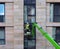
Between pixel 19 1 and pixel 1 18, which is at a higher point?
pixel 19 1

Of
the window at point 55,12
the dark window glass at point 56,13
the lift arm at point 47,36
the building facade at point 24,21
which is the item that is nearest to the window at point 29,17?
the building facade at point 24,21

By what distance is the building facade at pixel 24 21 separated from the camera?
2373 centimetres

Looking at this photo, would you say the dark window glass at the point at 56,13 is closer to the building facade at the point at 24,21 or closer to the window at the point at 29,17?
the building facade at the point at 24,21

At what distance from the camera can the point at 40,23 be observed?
2377cm

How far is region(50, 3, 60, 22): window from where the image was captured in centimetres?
2428

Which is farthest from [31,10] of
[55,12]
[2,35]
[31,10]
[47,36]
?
[2,35]

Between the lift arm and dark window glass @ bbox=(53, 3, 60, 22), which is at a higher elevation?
dark window glass @ bbox=(53, 3, 60, 22)

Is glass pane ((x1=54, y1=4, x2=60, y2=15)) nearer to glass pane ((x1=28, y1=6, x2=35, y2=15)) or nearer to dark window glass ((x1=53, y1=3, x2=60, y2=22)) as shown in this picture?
dark window glass ((x1=53, y1=3, x2=60, y2=22))

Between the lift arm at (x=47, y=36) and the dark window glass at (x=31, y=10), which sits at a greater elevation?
the dark window glass at (x=31, y=10)

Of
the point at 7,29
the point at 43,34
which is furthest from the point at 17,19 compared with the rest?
the point at 43,34

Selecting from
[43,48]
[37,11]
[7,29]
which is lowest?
[43,48]

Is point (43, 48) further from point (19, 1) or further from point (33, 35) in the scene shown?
point (19, 1)

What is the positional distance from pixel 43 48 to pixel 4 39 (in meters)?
3.55

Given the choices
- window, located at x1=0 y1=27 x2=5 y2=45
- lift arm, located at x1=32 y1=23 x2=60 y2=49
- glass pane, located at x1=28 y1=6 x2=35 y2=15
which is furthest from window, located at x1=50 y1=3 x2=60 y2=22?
window, located at x1=0 y1=27 x2=5 y2=45
